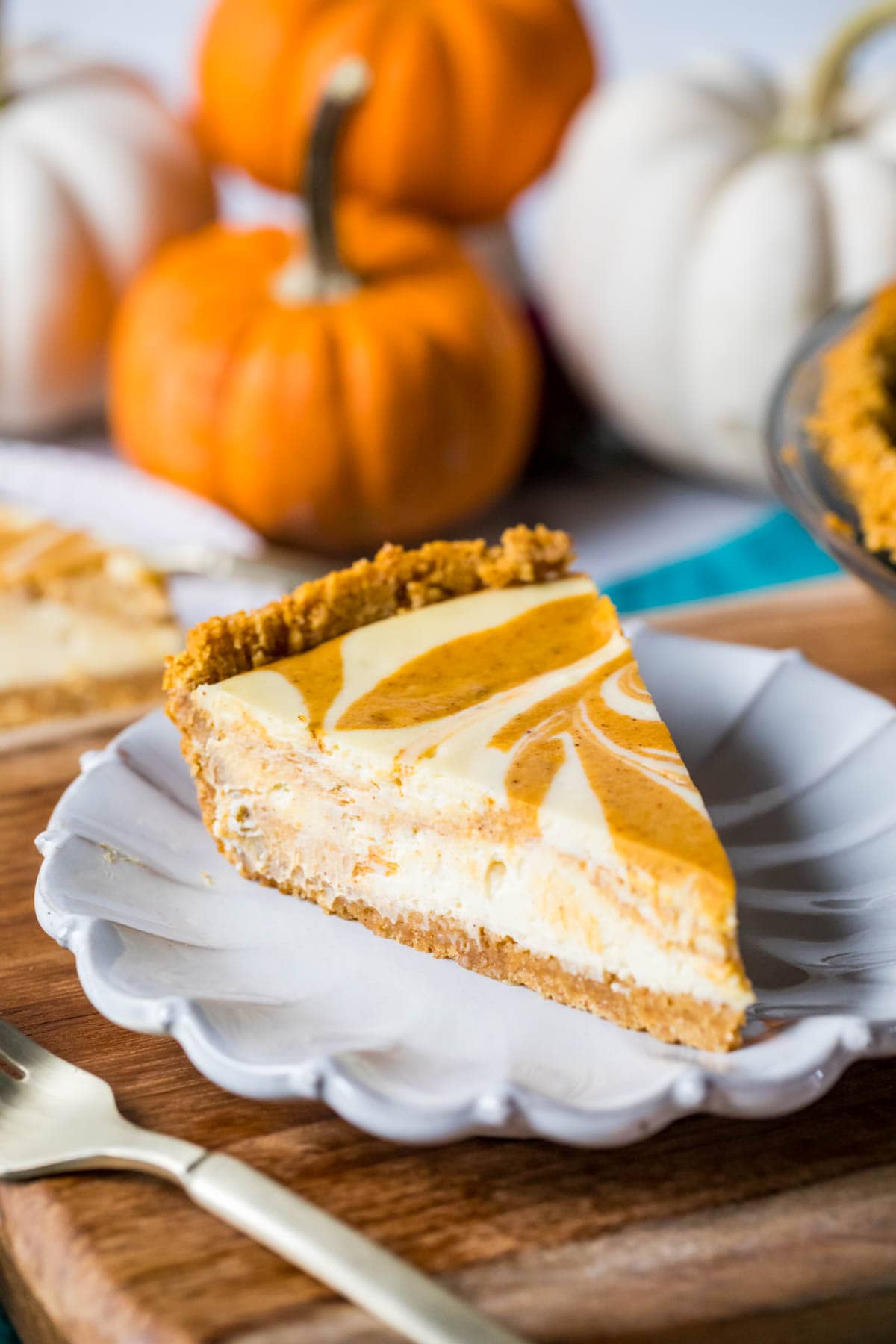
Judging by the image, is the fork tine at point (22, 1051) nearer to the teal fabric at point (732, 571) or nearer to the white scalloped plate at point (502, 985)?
the white scalloped plate at point (502, 985)

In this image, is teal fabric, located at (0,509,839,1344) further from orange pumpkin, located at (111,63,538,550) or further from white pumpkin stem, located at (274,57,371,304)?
white pumpkin stem, located at (274,57,371,304)

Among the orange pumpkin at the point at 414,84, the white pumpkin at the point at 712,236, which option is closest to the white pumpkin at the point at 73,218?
the orange pumpkin at the point at 414,84

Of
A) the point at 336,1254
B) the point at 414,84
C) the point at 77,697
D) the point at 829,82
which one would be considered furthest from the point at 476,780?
the point at 414,84

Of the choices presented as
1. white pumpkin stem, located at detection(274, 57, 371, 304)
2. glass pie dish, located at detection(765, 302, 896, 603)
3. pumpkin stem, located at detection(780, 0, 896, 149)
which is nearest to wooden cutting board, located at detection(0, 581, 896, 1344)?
glass pie dish, located at detection(765, 302, 896, 603)

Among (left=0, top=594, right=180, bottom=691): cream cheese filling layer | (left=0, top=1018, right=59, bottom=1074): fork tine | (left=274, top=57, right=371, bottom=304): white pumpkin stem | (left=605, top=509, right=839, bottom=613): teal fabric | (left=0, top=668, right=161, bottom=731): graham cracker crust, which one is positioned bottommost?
(left=605, top=509, right=839, bottom=613): teal fabric

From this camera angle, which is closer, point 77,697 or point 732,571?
point 77,697

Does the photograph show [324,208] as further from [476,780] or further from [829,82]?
[476,780]

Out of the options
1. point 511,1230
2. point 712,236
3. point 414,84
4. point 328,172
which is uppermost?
point 414,84

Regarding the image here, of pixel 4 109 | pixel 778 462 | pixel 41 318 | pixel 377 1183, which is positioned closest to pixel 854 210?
pixel 778 462
